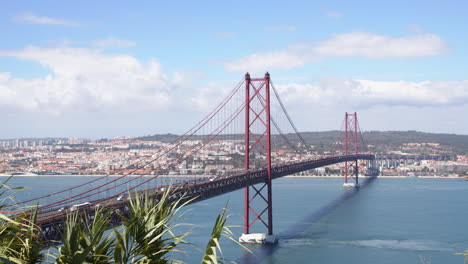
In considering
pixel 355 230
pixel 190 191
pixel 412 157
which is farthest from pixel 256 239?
pixel 412 157

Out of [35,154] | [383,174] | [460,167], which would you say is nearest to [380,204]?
[383,174]

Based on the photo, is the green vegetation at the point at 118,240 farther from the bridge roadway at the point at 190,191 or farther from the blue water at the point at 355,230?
the bridge roadway at the point at 190,191

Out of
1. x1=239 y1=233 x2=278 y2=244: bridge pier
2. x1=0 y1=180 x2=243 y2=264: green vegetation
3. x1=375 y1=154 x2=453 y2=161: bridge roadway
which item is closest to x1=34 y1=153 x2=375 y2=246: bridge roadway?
x1=239 y1=233 x2=278 y2=244: bridge pier

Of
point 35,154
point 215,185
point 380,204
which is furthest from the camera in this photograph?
point 35,154

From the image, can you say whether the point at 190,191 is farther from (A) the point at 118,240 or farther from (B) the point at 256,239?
(A) the point at 118,240

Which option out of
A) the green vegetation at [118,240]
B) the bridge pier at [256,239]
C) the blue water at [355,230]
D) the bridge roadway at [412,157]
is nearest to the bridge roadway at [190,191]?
the blue water at [355,230]

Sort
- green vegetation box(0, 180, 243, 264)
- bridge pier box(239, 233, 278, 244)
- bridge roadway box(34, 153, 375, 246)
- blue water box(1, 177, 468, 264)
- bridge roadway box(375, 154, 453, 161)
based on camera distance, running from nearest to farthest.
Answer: green vegetation box(0, 180, 243, 264), bridge roadway box(34, 153, 375, 246), blue water box(1, 177, 468, 264), bridge pier box(239, 233, 278, 244), bridge roadway box(375, 154, 453, 161)

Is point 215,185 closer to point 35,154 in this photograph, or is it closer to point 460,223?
point 460,223

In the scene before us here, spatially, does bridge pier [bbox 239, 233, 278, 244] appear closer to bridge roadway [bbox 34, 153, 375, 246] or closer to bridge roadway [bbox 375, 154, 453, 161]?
bridge roadway [bbox 34, 153, 375, 246]
